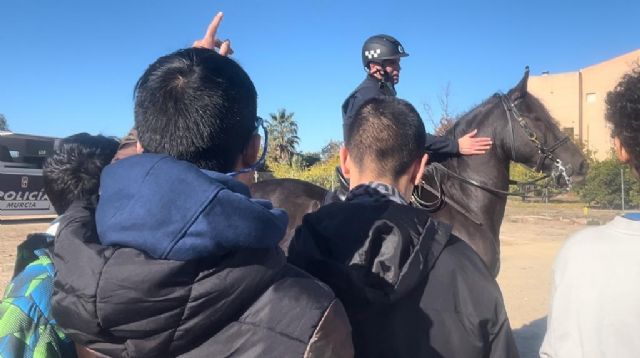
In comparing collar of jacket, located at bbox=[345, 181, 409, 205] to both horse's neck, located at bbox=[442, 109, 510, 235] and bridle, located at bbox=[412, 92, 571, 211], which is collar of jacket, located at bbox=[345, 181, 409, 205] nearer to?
bridle, located at bbox=[412, 92, 571, 211]

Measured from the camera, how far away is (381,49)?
5316 mm

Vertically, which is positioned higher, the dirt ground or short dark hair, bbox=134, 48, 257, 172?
short dark hair, bbox=134, 48, 257, 172

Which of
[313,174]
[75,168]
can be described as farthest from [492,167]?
[313,174]

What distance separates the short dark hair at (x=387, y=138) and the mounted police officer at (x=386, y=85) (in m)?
2.25

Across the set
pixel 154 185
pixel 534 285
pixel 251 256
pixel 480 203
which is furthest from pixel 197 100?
pixel 534 285

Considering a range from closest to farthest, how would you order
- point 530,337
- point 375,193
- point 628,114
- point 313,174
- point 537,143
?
point 628,114 < point 375,193 < point 537,143 < point 530,337 < point 313,174

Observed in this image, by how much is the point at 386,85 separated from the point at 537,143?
157 cm

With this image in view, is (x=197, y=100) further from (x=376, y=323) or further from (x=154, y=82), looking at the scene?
(x=376, y=323)

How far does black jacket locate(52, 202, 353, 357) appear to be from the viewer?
3.73 ft

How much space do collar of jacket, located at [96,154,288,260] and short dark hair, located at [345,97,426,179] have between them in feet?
2.70

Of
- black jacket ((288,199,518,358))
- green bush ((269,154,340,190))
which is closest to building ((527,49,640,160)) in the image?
green bush ((269,154,340,190))

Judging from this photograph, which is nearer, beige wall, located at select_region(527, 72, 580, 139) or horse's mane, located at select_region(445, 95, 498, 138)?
horse's mane, located at select_region(445, 95, 498, 138)

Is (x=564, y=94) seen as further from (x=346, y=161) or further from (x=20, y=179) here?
(x=346, y=161)

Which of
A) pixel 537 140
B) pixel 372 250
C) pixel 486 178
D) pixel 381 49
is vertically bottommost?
pixel 372 250
